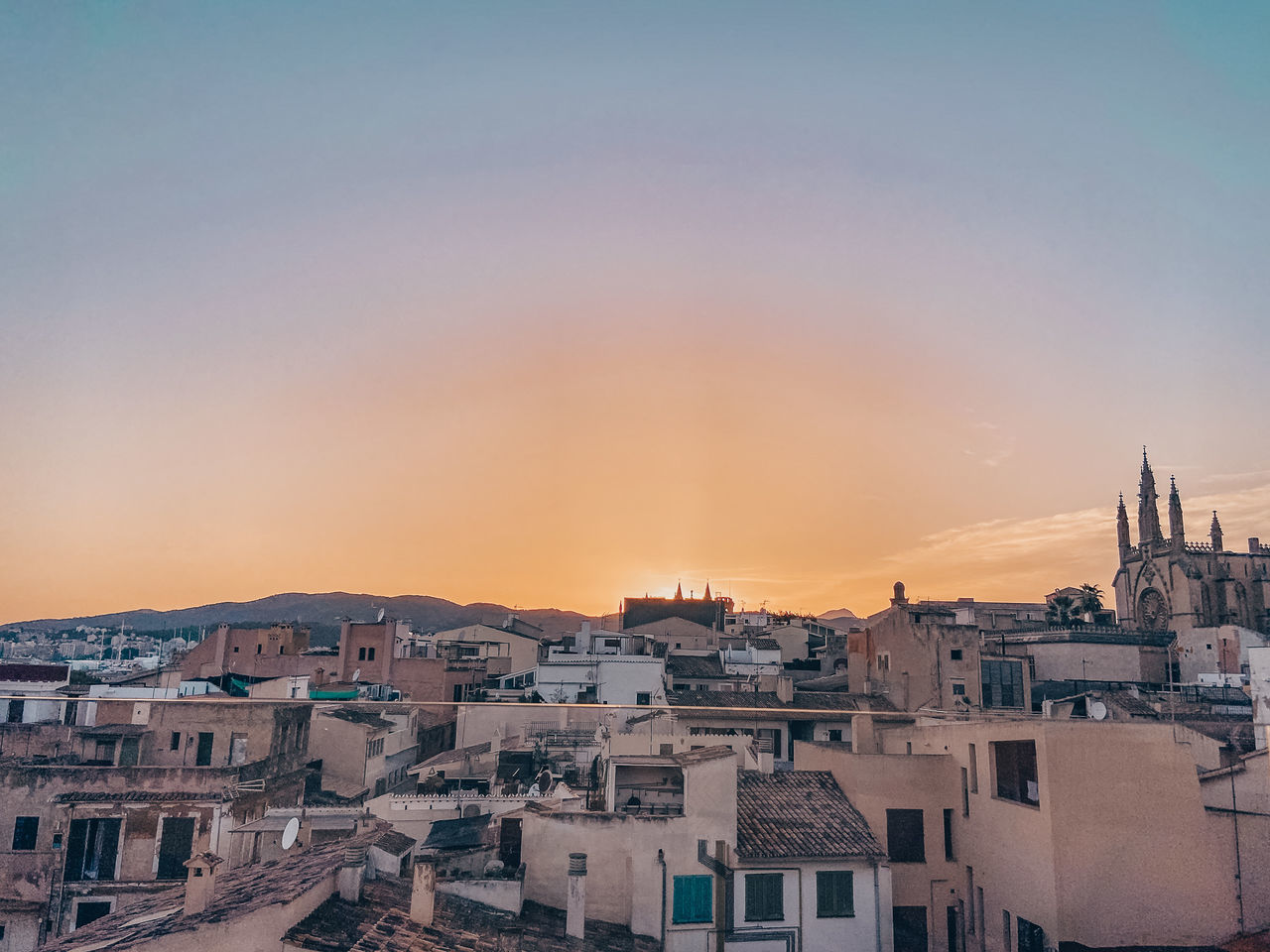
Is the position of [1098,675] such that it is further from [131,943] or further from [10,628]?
[10,628]

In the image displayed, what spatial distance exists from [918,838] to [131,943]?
16.3 metres

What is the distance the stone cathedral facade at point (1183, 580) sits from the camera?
2916 inches

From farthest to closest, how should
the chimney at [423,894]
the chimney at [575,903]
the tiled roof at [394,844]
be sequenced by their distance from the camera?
the chimney at [575,903] → the tiled roof at [394,844] → the chimney at [423,894]

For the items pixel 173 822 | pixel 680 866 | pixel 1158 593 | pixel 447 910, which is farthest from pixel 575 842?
pixel 1158 593

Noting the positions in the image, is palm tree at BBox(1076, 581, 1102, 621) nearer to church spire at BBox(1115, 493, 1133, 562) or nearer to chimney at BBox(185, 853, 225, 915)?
church spire at BBox(1115, 493, 1133, 562)

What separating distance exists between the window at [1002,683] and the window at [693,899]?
2367cm

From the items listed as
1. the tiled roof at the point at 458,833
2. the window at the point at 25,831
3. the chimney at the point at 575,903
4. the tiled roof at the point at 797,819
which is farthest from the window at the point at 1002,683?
the window at the point at 25,831

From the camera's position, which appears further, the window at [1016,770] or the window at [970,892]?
the window at [970,892]

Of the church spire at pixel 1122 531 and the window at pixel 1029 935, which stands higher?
the church spire at pixel 1122 531

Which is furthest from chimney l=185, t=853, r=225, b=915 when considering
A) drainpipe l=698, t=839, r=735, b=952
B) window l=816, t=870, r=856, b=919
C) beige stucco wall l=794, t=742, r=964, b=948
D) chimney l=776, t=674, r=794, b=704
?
chimney l=776, t=674, r=794, b=704

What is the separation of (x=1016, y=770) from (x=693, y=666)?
28742 mm

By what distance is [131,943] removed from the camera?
1173cm

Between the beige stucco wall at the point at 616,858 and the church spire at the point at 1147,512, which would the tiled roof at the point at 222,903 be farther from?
the church spire at the point at 1147,512

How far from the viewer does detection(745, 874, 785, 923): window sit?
1880 centimetres
